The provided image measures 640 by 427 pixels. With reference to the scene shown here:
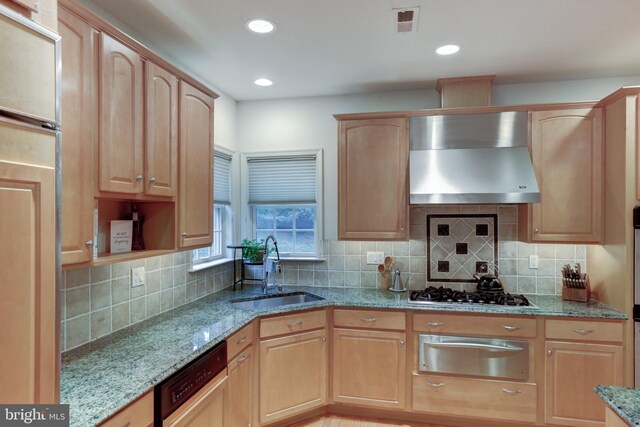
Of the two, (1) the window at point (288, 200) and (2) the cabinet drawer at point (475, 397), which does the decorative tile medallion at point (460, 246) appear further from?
(1) the window at point (288, 200)

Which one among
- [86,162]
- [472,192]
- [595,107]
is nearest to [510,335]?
[472,192]

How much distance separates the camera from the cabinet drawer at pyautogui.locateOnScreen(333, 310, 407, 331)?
2.73 m

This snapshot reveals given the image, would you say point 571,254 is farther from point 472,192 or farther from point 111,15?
point 111,15

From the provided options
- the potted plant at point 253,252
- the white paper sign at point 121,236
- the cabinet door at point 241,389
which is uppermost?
the white paper sign at point 121,236

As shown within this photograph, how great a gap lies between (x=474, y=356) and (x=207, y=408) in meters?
1.86

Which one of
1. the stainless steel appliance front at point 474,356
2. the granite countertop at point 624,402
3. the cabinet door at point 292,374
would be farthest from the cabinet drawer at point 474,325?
the granite countertop at point 624,402

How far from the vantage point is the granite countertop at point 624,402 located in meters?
1.11

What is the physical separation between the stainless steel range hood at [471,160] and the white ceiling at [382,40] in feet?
1.30

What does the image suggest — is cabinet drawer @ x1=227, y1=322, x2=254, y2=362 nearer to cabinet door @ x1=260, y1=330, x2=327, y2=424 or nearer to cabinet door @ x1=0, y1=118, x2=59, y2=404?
cabinet door @ x1=260, y1=330, x2=327, y2=424

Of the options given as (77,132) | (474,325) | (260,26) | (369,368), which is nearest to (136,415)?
(77,132)

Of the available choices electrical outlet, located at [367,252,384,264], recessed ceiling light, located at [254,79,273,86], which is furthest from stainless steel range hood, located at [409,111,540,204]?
recessed ceiling light, located at [254,79,273,86]

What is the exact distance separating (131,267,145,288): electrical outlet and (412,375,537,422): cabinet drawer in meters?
2.05

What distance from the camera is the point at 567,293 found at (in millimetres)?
2836

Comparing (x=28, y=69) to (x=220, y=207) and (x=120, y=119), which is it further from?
(x=220, y=207)
